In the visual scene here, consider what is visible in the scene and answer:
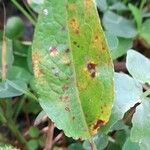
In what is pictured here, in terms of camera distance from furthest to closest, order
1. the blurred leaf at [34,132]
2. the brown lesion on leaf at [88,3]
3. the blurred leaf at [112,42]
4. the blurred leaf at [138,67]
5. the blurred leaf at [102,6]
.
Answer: the blurred leaf at [102,6], the blurred leaf at [34,132], the blurred leaf at [112,42], the blurred leaf at [138,67], the brown lesion on leaf at [88,3]

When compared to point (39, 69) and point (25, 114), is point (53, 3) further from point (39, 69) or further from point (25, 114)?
point (25, 114)

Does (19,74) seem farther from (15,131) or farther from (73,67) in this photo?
(73,67)

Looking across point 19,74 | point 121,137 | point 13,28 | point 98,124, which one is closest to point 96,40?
point 98,124

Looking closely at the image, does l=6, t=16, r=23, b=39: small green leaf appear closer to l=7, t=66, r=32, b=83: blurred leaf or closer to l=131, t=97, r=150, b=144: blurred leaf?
l=7, t=66, r=32, b=83: blurred leaf

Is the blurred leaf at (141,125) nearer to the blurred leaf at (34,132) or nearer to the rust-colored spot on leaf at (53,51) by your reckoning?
the rust-colored spot on leaf at (53,51)

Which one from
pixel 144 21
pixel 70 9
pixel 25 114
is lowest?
pixel 25 114

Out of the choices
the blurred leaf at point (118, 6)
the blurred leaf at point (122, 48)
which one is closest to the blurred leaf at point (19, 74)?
the blurred leaf at point (122, 48)

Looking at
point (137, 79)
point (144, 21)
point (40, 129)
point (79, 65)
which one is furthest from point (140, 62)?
point (144, 21)
